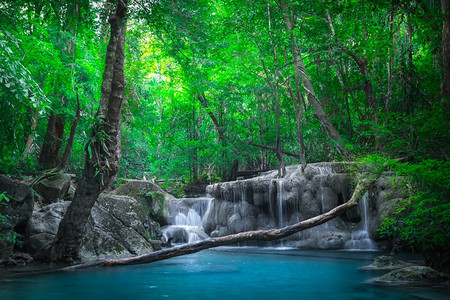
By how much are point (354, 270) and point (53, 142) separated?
423 inches

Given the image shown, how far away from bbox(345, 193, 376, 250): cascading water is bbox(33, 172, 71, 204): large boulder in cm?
941

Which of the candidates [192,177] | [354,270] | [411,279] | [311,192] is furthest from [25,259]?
[192,177]

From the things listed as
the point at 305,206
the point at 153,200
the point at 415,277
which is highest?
the point at 153,200

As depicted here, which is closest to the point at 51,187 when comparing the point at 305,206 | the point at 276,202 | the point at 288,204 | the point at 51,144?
the point at 51,144

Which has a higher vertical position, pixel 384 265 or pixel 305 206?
pixel 305 206

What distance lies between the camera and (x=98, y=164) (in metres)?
7.46

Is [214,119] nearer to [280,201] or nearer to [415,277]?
[280,201]

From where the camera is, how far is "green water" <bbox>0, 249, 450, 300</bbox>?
5.39m

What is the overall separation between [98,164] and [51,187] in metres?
5.05

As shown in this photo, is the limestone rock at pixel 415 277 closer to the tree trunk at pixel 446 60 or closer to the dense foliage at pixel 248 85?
the dense foliage at pixel 248 85

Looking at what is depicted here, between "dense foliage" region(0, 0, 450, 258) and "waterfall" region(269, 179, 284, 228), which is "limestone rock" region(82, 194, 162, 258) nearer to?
"dense foliage" region(0, 0, 450, 258)

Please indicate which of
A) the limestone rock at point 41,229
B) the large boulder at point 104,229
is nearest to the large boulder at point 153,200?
the large boulder at point 104,229

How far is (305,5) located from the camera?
12984 mm

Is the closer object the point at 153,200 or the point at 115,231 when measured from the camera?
the point at 115,231
